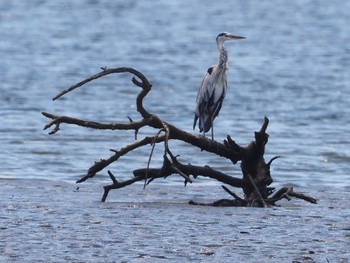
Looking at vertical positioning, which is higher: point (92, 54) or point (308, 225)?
point (308, 225)

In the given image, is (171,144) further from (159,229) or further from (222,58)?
(159,229)

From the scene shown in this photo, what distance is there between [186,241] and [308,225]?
1396 millimetres

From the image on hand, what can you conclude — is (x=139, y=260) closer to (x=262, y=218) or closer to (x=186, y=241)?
(x=186, y=241)

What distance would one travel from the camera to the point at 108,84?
2617 centimetres

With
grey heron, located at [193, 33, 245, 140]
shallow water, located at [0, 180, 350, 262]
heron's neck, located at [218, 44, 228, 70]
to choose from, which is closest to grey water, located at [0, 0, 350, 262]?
shallow water, located at [0, 180, 350, 262]

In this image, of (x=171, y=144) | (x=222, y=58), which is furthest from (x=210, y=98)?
(x=171, y=144)

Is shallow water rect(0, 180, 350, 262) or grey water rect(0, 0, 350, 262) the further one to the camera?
grey water rect(0, 0, 350, 262)

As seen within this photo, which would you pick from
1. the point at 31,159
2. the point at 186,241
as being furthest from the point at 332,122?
the point at 186,241

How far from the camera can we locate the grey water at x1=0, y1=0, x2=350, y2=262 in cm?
979

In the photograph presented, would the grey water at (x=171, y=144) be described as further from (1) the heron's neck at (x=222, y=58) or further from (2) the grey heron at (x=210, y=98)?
(1) the heron's neck at (x=222, y=58)

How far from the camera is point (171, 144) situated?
17641 mm

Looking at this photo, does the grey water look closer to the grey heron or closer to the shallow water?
the shallow water

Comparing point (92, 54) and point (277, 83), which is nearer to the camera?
point (277, 83)

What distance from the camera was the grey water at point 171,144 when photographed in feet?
32.1
